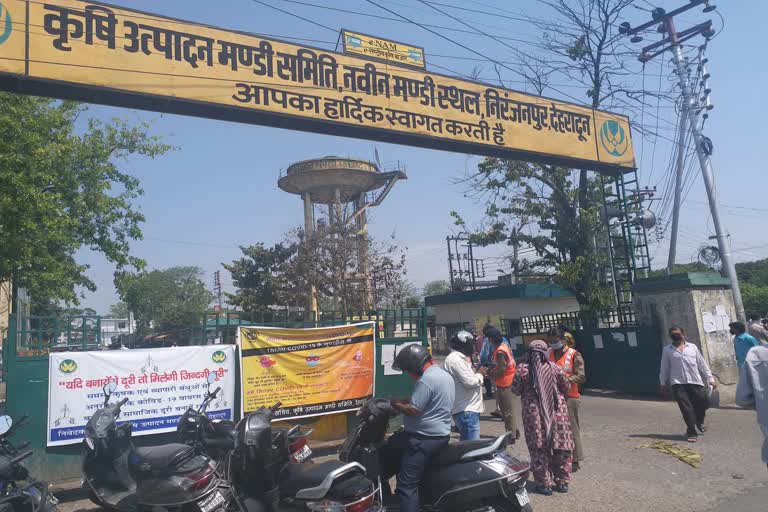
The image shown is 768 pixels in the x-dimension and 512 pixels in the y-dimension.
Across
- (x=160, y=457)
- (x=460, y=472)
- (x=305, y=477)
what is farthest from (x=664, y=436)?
(x=160, y=457)

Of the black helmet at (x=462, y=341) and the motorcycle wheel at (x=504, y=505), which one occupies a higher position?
the black helmet at (x=462, y=341)

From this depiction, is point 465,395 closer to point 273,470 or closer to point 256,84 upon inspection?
point 273,470

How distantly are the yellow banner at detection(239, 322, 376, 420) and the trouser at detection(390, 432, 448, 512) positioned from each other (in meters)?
3.36

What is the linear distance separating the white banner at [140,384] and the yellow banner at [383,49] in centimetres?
585

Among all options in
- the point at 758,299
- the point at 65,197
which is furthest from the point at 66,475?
the point at 758,299

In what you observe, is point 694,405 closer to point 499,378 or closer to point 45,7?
point 499,378

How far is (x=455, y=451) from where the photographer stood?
4.68 metres

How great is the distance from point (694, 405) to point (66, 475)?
8.21 metres

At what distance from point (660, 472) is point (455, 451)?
3.30 metres

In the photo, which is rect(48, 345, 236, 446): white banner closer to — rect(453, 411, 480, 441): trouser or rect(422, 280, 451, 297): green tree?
rect(453, 411, 480, 441): trouser

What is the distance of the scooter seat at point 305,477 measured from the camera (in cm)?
437

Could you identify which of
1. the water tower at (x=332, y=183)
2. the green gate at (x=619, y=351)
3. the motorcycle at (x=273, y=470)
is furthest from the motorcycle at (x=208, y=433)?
the water tower at (x=332, y=183)

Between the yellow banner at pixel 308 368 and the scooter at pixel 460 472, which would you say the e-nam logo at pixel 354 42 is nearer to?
the yellow banner at pixel 308 368

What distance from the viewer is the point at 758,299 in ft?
111
